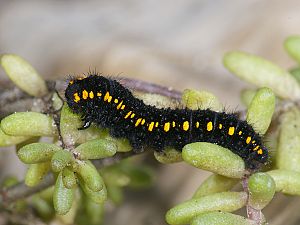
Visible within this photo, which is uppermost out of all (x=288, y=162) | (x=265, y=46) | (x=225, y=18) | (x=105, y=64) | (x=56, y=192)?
(x=225, y=18)

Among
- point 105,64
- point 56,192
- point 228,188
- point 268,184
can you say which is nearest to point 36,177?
point 56,192

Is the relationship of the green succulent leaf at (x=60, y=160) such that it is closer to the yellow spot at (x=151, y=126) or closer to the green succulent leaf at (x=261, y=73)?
the yellow spot at (x=151, y=126)

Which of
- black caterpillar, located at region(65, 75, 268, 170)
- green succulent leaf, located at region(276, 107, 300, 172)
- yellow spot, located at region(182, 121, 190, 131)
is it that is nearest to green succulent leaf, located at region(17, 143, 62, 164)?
black caterpillar, located at region(65, 75, 268, 170)

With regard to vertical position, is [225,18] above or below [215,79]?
above

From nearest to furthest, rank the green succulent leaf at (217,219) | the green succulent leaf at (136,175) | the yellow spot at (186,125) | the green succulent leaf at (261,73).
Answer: the green succulent leaf at (217,219), the yellow spot at (186,125), the green succulent leaf at (261,73), the green succulent leaf at (136,175)

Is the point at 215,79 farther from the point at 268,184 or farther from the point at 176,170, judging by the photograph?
the point at 268,184

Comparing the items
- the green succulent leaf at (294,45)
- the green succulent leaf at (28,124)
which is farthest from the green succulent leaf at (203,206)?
the green succulent leaf at (294,45)

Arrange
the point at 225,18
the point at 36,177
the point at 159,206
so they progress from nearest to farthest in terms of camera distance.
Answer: the point at 36,177 < the point at 159,206 < the point at 225,18

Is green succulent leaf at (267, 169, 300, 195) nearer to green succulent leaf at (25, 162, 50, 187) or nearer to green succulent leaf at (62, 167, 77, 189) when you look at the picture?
green succulent leaf at (62, 167, 77, 189)

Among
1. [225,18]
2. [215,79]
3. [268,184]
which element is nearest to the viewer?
[268,184]
